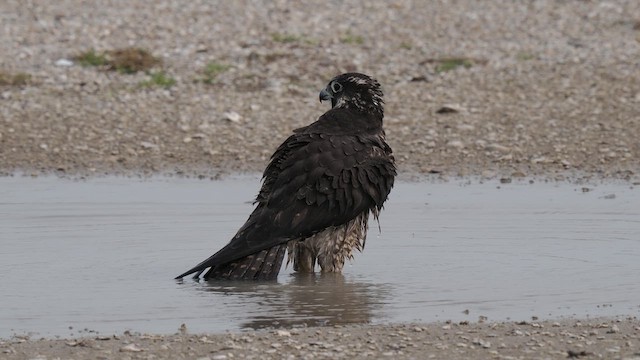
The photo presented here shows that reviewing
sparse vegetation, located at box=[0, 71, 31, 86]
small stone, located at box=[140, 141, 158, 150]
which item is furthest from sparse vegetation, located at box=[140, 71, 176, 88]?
small stone, located at box=[140, 141, 158, 150]

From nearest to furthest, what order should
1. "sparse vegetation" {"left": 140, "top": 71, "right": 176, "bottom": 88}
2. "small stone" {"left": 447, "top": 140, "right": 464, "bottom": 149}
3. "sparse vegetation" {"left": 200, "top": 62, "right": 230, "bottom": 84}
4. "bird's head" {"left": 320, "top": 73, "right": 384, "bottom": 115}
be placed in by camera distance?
"bird's head" {"left": 320, "top": 73, "right": 384, "bottom": 115}, "small stone" {"left": 447, "top": 140, "right": 464, "bottom": 149}, "sparse vegetation" {"left": 140, "top": 71, "right": 176, "bottom": 88}, "sparse vegetation" {"left": 200, "top": 62, "right": 230, "bottom": 84}

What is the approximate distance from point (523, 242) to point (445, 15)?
10741mm

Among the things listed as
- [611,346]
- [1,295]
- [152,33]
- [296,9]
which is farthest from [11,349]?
[296,9]

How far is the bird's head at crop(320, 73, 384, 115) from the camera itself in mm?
10688

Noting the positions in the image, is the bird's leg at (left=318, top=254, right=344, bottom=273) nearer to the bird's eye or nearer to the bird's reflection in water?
the bird's reflection in water

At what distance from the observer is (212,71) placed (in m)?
18.2

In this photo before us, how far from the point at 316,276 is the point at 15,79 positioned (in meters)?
8.40

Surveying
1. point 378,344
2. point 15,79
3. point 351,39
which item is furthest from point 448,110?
point 378,344

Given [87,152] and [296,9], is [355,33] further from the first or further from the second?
[87,152]

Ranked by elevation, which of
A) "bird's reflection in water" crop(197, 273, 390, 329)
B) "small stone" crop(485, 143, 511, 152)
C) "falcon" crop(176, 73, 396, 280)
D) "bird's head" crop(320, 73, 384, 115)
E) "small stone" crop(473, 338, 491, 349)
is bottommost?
"small stone" crop(473, 338, 491, 349)

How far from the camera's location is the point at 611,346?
24.2ft

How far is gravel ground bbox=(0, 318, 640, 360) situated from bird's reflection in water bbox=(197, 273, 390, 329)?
57cm

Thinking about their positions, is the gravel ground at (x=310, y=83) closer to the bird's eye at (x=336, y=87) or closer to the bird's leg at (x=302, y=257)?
the bird's eye at (x=336, y=87)

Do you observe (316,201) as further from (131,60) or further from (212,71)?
(131,60)
